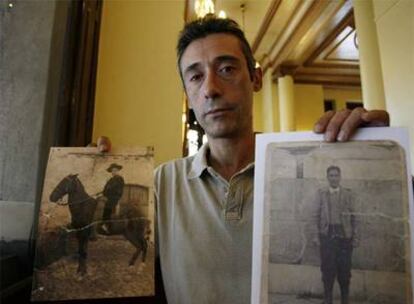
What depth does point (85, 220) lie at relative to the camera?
0.58 metres

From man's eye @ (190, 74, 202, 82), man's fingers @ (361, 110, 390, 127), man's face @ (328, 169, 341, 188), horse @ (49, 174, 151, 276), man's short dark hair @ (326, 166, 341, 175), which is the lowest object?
horse @ (49, 174, 151, 276)

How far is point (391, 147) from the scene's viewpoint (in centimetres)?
53

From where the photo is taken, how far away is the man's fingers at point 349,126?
0.56 m

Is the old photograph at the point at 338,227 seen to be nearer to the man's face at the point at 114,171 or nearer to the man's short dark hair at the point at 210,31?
the man's face at the point at 114,171

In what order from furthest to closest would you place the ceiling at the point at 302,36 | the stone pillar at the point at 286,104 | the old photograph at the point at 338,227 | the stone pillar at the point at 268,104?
the stone pillar at the point at 268,104
the stone pillar at the point at 286,104
the ceiling at the point at 302,36
the old photograph at the point at 338,227

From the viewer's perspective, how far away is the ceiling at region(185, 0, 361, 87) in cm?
368

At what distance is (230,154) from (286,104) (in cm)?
479

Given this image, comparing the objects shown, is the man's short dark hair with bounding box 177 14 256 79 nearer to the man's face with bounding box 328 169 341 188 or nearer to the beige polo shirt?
the beige polo shirt

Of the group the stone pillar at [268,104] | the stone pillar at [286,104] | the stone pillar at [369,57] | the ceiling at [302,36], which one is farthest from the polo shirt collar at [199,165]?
the stone pillar at [268,104]

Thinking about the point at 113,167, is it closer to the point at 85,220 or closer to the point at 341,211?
the point at 85,220

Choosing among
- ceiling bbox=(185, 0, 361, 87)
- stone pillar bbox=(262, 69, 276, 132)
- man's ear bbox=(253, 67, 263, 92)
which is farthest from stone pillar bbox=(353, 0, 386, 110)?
stone pillar bbox=(262, 69, 276, 132)

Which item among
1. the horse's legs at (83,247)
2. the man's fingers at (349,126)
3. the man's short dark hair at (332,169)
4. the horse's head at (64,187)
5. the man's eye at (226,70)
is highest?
the man's eye at (226,70)

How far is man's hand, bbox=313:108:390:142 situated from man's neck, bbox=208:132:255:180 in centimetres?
32

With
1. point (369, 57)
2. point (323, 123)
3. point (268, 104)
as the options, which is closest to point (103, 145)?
point (323, 123)
